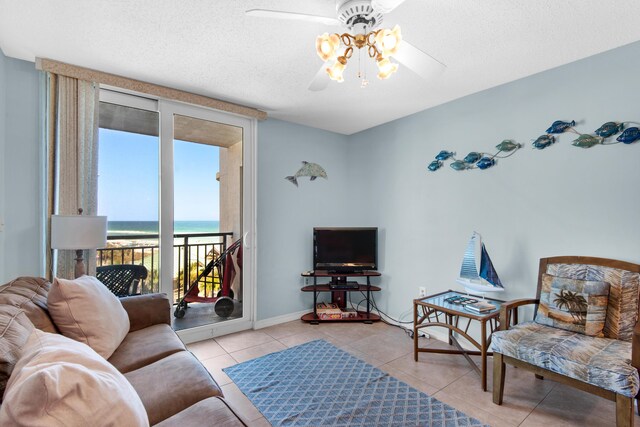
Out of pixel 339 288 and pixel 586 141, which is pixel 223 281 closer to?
pixel 339 288

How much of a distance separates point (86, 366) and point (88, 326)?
87cm

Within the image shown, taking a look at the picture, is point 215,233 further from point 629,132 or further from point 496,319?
point 629,132

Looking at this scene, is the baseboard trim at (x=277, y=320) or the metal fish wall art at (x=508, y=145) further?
the baseboard trim at (x=277, y=320)

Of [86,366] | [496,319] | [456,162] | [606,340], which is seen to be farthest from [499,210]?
[86,366]

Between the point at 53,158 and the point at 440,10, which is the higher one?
the point at 440,10

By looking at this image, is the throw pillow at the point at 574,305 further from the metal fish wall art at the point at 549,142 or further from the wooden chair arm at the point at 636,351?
the metal fish wall art at the point at 549,142

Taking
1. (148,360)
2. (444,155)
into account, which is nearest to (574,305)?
(444,155)

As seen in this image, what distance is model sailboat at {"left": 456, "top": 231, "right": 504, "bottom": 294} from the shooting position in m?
2.48

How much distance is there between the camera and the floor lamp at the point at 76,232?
2051mm

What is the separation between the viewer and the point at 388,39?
1.42 m

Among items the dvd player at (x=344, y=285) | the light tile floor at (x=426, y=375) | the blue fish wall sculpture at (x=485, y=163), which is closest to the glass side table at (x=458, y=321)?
the light tile floor at (x=426, y=375)

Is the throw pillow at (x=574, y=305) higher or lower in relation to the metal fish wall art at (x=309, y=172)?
lower

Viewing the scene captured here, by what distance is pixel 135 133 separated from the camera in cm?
282

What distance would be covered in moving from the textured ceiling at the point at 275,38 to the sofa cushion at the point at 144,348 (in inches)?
76.6
